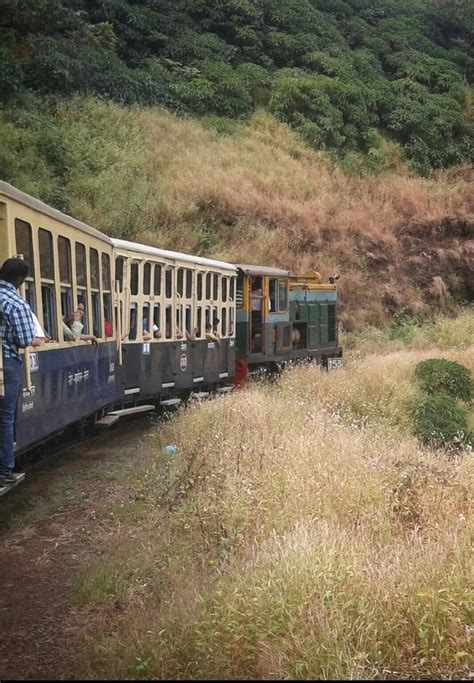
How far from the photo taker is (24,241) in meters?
7.52

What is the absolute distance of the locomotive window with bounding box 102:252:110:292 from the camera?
1104cm

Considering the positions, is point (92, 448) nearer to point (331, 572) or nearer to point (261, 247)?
point (331, 572)

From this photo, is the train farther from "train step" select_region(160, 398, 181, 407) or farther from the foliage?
the foliage

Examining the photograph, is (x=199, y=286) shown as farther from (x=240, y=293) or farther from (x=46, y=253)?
(x=46, y=253)

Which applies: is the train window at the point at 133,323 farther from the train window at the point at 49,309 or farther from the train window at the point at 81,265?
the train window at the point at 49,309

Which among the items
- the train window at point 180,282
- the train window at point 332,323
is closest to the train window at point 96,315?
the train window at point 180,282

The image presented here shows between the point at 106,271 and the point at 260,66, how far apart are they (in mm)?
29152

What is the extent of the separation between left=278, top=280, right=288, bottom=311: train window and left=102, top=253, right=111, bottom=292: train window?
24.9ft

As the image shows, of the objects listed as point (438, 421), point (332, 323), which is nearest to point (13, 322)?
point (438, 421)

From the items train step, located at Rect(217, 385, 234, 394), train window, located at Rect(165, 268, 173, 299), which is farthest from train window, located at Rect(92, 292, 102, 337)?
train step, located at Rect(217, 385, 234, 394)

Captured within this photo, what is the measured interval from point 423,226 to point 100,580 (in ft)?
94.8

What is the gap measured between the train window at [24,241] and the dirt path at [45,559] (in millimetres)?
2461

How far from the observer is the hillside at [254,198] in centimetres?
2338

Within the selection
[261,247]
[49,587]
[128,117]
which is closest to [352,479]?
[49,587]
